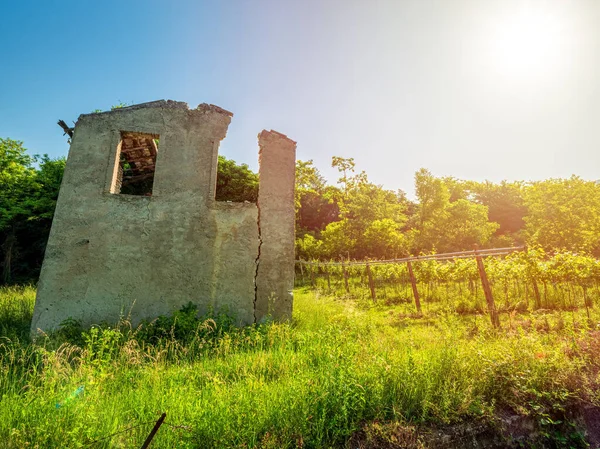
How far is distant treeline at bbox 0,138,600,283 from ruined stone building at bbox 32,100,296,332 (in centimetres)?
972

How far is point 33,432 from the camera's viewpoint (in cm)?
246

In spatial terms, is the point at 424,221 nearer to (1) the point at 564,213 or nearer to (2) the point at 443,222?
(2) the point at 443,222

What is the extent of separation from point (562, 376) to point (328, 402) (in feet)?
9.35

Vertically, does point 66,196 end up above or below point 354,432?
above

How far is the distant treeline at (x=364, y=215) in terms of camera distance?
1847cm

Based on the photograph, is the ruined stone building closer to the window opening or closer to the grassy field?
the window opening

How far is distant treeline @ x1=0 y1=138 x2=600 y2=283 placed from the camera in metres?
18.5

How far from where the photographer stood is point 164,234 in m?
6.79

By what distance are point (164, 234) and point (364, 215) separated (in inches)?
959

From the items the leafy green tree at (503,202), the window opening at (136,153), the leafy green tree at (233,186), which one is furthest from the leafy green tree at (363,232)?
the leafy green tree at (503,202)

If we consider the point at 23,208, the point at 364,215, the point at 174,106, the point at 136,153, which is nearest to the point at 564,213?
the point at 364,215

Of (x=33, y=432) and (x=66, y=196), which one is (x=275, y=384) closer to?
(x=33, y=432)

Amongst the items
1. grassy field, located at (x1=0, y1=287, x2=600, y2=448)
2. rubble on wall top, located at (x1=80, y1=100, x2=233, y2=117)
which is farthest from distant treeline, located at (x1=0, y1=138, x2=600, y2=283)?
rubble on wall top, located at (x1=80, y1=100, x2=233, y2=117)

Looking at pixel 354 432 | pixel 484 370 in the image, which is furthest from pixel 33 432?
pixel 484 370
